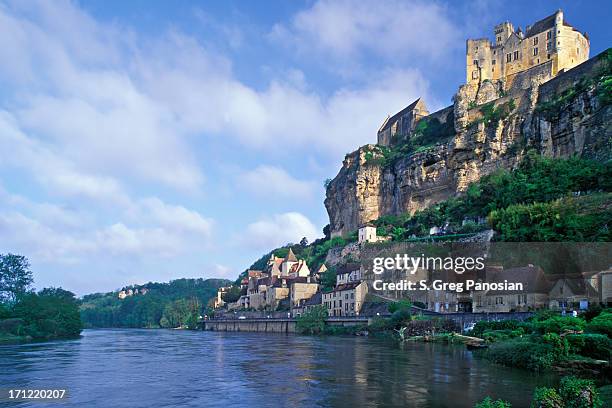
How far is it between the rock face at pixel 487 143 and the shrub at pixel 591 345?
36.1 meters

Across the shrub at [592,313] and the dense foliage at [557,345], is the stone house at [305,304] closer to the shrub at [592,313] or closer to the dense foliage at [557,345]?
the shrub at [592,313]

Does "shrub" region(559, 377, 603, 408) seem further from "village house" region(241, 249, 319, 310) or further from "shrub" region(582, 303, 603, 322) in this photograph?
"village house" region(241, 249, 319, 310)

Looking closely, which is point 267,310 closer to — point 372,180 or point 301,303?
point 301,303

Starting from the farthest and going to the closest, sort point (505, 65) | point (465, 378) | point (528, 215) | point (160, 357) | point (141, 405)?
point (505, 65) → point (528, 215) → point (160, 357) → point (465, 378) → point (141, 405)

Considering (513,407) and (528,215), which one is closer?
(513,407)

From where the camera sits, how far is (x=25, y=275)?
3378 inches

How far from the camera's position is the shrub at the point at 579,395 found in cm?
1352

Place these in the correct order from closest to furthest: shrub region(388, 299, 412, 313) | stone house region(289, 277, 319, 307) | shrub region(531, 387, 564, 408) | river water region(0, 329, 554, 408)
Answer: shrub region(531, 387, 564, 408), river water region(0, 329, 554, 408), shrub region(388, 299, 412, 313), stone house region(289, 277, 319, 307)

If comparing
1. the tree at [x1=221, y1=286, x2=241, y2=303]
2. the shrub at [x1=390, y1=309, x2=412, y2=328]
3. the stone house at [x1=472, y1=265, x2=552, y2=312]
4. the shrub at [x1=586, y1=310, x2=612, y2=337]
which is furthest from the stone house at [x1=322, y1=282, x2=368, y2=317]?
the tree at [x1=221, y1=286, x2=241, y2=303]

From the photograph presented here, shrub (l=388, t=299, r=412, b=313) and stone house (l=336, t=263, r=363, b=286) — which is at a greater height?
stone house (l=336, t=263, r=363, b=286)

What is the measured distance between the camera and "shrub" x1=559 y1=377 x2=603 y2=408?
532 inches

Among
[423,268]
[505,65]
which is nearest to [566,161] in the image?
[423,268]

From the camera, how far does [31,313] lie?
221 ft

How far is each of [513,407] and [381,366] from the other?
1241 centimetres
